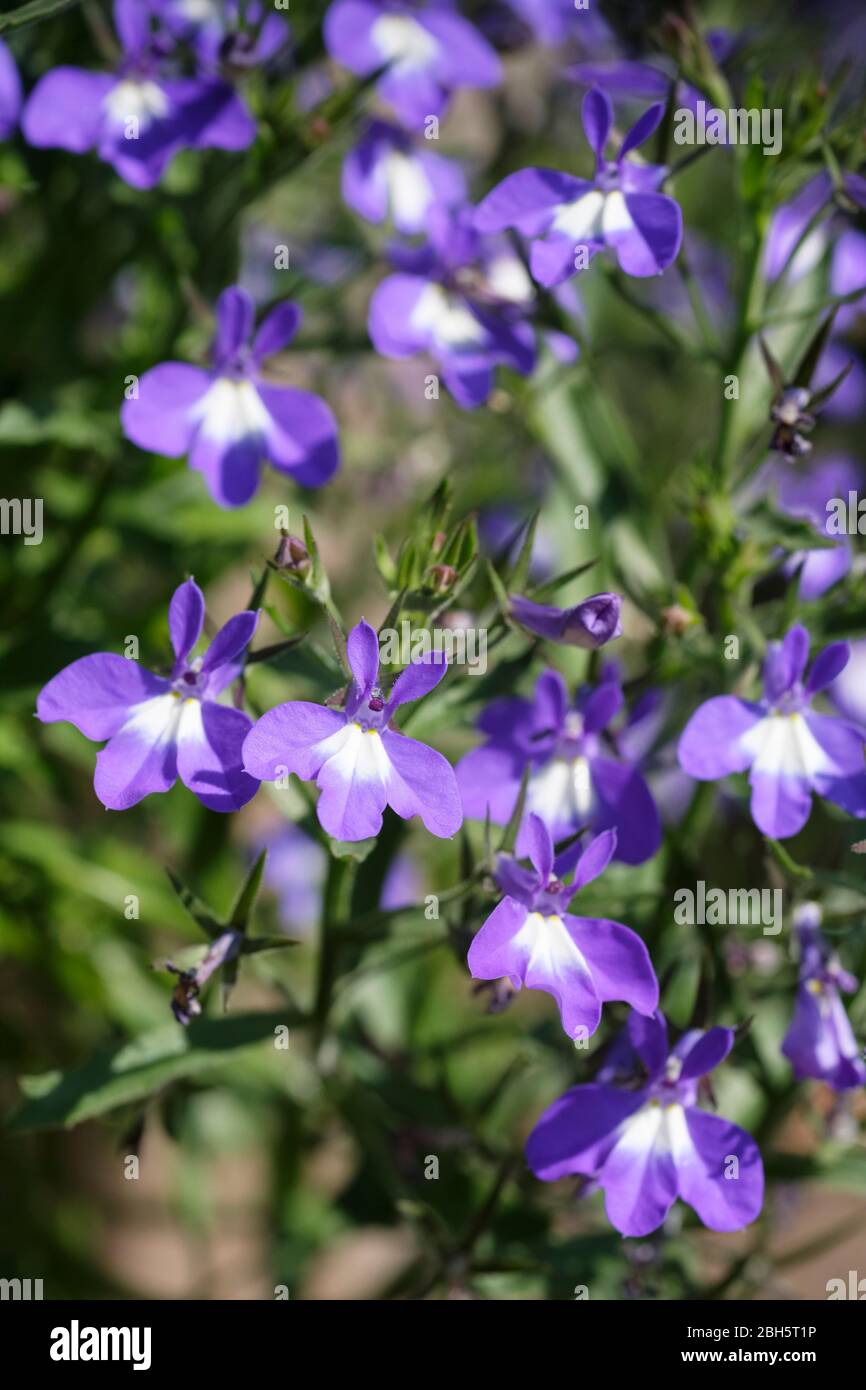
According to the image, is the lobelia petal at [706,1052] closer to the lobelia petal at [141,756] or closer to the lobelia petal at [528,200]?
the lobelia petal at [141,756]

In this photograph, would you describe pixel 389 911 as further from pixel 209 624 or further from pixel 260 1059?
pixel 260 1059

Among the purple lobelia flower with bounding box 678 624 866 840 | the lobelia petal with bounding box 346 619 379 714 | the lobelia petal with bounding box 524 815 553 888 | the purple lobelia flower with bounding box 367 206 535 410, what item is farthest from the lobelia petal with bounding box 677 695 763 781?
the purple lobelia flower with bounding box 367 206 535 410

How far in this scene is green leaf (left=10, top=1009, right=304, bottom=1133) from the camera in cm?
97

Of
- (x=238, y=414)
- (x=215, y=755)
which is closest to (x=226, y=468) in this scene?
(x=238, y=414)

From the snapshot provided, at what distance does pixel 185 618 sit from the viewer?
2.84ft

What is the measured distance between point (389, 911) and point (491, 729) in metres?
0.14

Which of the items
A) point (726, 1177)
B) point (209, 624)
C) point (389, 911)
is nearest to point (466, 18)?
point (209, 624)

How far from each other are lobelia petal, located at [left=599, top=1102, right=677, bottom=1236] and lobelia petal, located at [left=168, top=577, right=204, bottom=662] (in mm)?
402

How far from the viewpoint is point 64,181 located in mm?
1352

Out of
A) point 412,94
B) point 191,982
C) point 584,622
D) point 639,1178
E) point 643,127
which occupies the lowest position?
point 639,1178

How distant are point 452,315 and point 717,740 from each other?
0.43 m

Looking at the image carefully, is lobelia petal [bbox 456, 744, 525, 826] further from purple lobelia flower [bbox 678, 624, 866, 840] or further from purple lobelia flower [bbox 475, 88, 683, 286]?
purple lobelia flower [bbox 475, 88, 683, 286]

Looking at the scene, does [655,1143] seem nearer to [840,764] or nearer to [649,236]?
[840,764]

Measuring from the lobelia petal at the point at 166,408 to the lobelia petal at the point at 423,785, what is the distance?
33 cm
